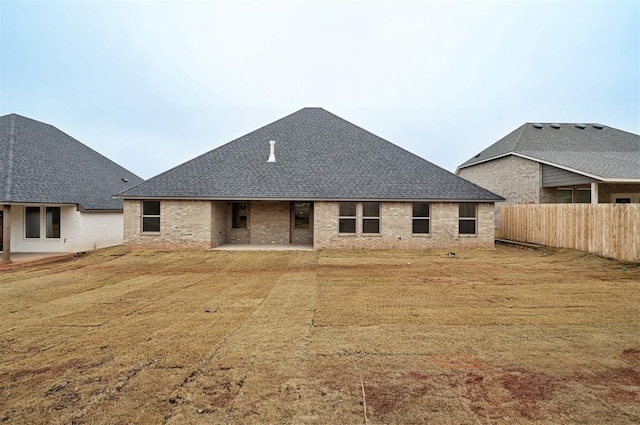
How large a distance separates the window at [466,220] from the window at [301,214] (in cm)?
743

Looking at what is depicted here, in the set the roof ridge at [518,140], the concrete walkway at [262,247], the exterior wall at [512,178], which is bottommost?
the concrete walkway at [262,247]

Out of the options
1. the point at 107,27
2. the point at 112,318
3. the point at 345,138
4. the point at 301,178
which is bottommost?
the point at 112,318

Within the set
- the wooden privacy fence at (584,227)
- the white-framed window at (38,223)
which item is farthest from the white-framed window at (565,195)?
the white-framed window at (38,223)

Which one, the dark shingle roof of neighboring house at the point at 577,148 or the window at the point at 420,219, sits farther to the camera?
the dark shingle roof of neighboring house at the point at 577,148

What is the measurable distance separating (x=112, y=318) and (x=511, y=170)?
23373 millimetres

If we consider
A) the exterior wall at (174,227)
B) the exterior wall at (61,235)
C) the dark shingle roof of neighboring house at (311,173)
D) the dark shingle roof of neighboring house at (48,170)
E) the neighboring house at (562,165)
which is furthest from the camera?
the neighboring house at (562,165)

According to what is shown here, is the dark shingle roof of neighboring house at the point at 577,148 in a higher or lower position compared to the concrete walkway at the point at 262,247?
higher

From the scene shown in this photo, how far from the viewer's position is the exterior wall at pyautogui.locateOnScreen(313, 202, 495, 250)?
16156 millimetres

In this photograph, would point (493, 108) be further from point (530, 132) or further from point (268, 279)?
point (268, 279)

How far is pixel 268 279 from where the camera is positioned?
387 inches

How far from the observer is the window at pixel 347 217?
642 inches

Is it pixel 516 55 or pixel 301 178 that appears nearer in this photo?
pixel 301 178

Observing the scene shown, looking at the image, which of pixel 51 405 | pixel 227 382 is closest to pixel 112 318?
pixel 51 405

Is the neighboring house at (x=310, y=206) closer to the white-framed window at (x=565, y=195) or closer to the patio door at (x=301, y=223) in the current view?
the patio door at (x=301, y=223)
